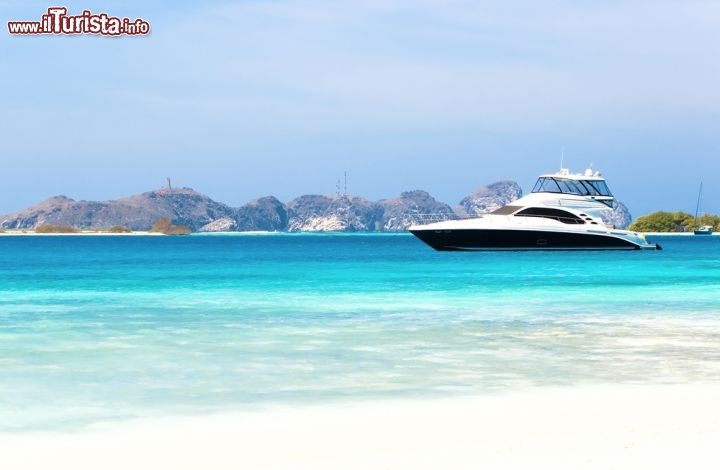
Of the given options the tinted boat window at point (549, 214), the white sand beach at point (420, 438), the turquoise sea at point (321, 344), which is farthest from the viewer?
the tinted boat window at point (549, 214)

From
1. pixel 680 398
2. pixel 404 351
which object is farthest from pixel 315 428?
pixel 404 351

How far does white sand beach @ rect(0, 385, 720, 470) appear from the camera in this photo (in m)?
7.61

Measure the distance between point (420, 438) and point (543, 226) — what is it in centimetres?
4840

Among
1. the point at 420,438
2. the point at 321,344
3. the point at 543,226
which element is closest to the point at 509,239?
the point at 543,226

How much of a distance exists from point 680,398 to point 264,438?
4829 millimetres

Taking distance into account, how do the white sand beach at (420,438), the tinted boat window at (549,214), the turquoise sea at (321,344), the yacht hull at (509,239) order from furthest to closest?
the tinted boat window at (549,214), the yacht hull at (509,239), the turquoise sea at (321,344), the white sand beach at (420,438)

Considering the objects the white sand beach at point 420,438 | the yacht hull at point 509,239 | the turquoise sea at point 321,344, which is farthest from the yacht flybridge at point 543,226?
the white sand beach at point 420,438

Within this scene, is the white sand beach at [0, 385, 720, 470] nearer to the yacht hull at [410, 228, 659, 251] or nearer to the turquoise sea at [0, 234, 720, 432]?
the turquoise sea at [0, 234, 720, 432]

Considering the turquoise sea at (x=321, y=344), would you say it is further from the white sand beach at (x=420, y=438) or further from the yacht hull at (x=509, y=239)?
the yacht hull at (x=509, y=239)

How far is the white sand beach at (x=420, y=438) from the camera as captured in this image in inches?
299

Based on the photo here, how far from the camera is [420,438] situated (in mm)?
8578

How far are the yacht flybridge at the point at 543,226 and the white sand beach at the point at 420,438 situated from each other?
1778 inches

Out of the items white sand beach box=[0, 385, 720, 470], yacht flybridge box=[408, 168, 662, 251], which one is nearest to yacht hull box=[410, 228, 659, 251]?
yacht flybridge box=[408, 168, 662, 251]

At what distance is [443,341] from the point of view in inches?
650
